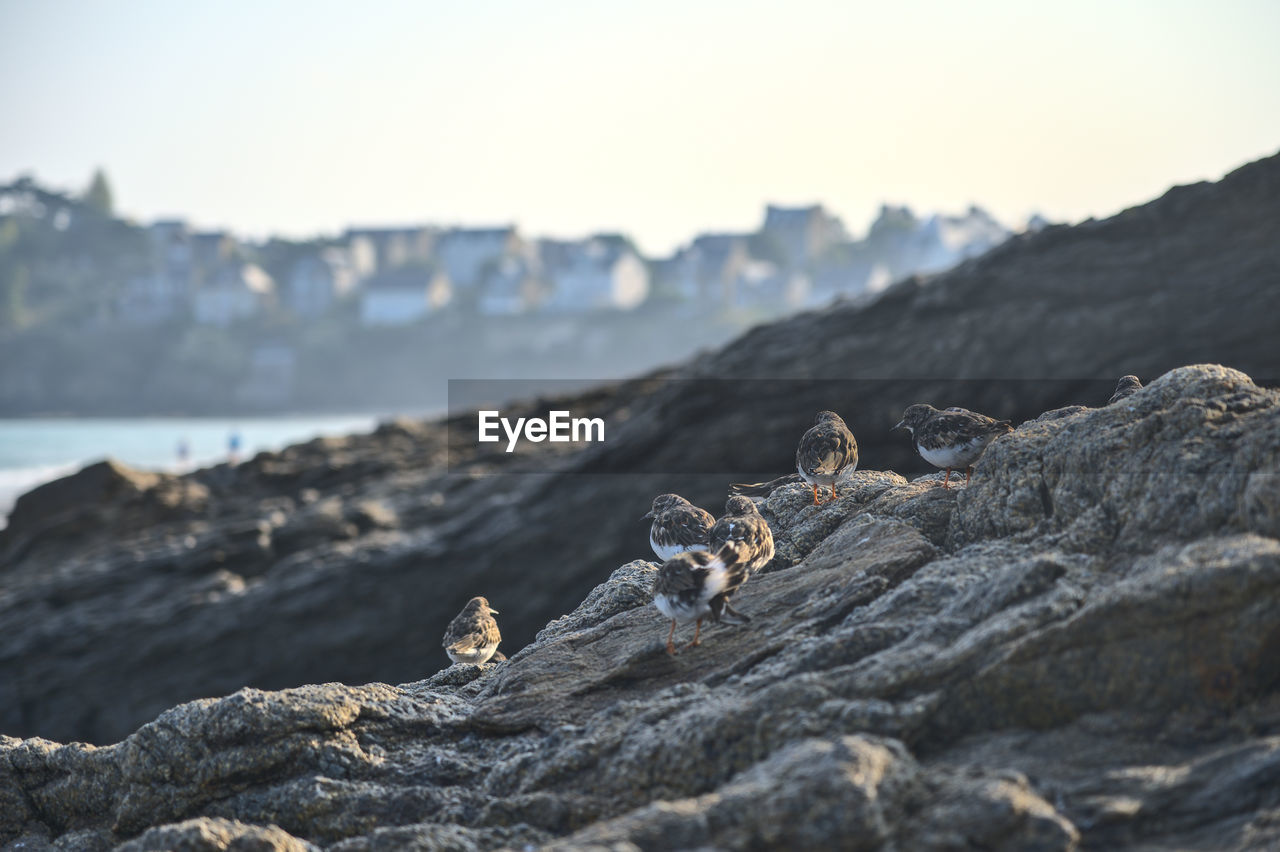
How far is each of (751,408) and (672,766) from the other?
1793cm

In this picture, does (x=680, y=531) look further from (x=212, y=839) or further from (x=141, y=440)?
(x=141, y=440)

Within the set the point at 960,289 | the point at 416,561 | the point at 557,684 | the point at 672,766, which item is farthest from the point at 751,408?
the point at 672,766

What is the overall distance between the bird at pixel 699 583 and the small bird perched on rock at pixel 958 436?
8.85 ft

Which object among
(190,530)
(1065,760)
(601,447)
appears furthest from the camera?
(190,530)

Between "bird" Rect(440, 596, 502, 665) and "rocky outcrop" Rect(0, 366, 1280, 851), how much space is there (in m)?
2.44

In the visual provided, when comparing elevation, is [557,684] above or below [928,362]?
below

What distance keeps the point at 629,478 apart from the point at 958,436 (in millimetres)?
14621

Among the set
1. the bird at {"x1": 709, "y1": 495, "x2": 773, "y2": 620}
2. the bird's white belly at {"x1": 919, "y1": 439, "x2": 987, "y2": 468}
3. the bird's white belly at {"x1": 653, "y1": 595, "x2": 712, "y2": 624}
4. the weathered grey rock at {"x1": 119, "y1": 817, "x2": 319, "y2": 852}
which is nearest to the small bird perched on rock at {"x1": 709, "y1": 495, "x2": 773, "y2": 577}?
the bird at {"x1": 709, "y1": 495, "x2": 773, "y2": 620}

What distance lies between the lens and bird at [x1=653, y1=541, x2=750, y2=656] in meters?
7.39

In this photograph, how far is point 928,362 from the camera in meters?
22.5

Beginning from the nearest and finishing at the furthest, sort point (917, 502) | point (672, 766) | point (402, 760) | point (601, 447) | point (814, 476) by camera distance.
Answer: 1. point (672, 766)
2. point (402, 760)
3. point (917, 502)
4. point (814, 476)
5. point (601, 447)

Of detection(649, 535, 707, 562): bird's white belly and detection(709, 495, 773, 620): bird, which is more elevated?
detection(709, 495, 773, 620): bird

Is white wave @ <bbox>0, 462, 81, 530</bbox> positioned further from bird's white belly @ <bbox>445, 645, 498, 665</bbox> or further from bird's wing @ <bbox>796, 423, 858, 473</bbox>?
bird's wing @ <bbox>796, 423, 858, 473</bbox>

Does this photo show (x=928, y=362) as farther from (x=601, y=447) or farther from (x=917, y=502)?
(x=917, y=502)
